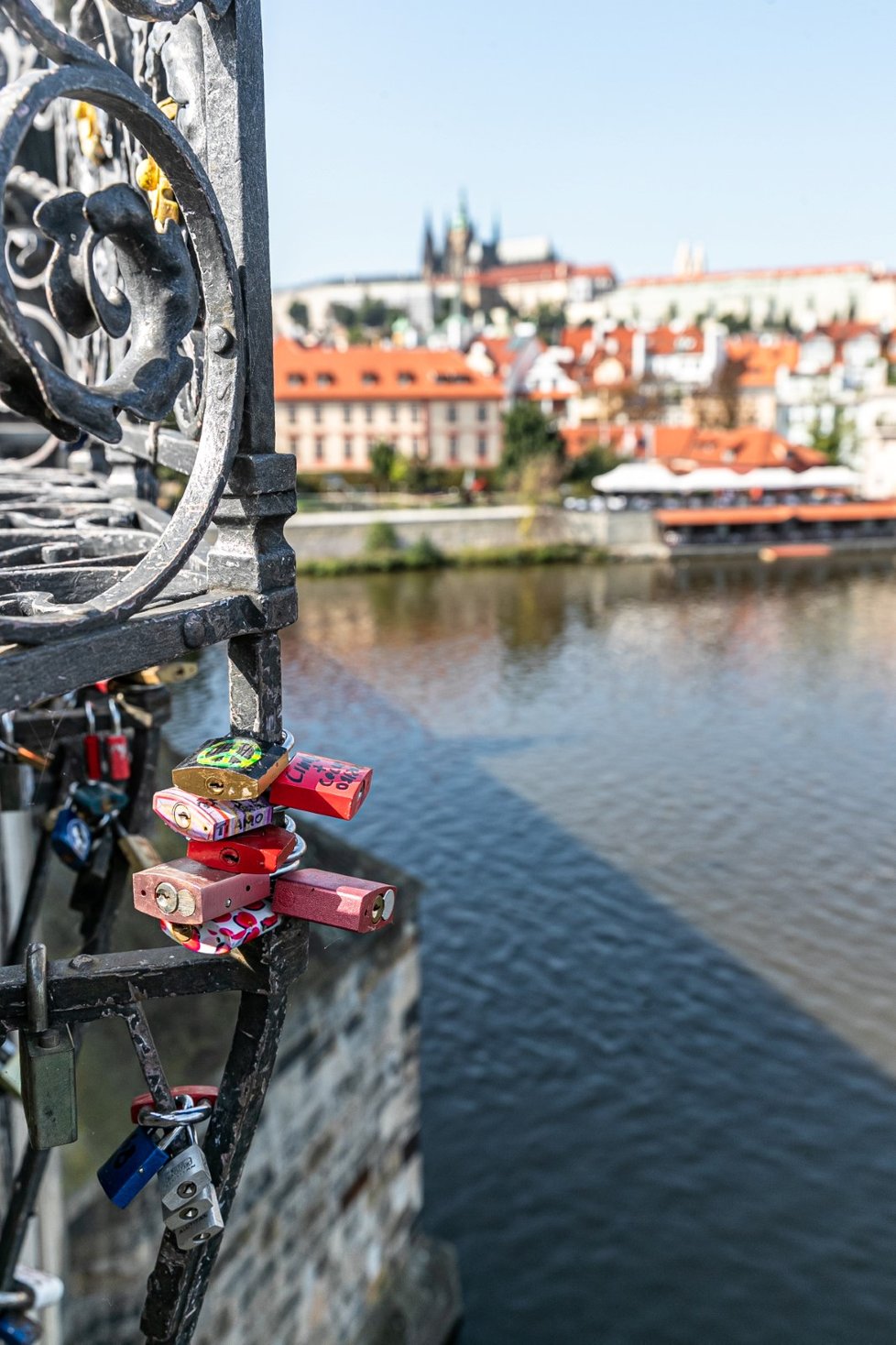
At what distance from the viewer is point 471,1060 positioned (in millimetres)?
12742

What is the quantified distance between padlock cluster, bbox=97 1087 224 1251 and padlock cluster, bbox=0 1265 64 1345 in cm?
185

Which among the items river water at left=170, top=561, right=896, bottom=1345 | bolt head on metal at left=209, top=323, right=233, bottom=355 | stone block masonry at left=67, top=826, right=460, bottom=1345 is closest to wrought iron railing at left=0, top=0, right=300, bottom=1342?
bolt head on metal at left=209, top=323, right=233, bottom=355

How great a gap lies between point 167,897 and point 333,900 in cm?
28

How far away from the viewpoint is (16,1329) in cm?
375

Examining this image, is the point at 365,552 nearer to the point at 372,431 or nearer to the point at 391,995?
the point at 372,431

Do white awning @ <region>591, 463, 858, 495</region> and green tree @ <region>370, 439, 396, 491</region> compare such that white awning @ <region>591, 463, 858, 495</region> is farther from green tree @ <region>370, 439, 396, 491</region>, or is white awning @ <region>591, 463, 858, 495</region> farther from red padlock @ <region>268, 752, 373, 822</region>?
red padlock @ <region>268, 752, 373, 822</region>

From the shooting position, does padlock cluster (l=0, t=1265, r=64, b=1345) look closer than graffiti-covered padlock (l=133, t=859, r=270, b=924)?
No

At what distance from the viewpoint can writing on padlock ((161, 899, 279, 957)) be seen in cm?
210

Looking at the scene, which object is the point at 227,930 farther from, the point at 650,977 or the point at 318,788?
the point at 650,977

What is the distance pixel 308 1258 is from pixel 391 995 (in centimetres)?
162

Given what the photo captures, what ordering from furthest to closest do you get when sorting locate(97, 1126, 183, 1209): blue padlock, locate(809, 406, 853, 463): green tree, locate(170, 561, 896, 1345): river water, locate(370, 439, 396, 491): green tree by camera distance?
locate(809, 406, 853, 463): green tree < locate(370, 439, 396, 491): green tree < locate(170, 561, 896, 1345): river water < locate(97, 1126, 183, 1209): blue padlock

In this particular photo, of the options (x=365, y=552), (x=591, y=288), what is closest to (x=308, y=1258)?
(x=365, y=552)

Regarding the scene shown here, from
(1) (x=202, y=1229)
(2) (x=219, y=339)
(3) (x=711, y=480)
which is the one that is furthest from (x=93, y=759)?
(3) (x=711, y=480)

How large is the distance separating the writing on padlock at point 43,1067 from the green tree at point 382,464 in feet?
167
